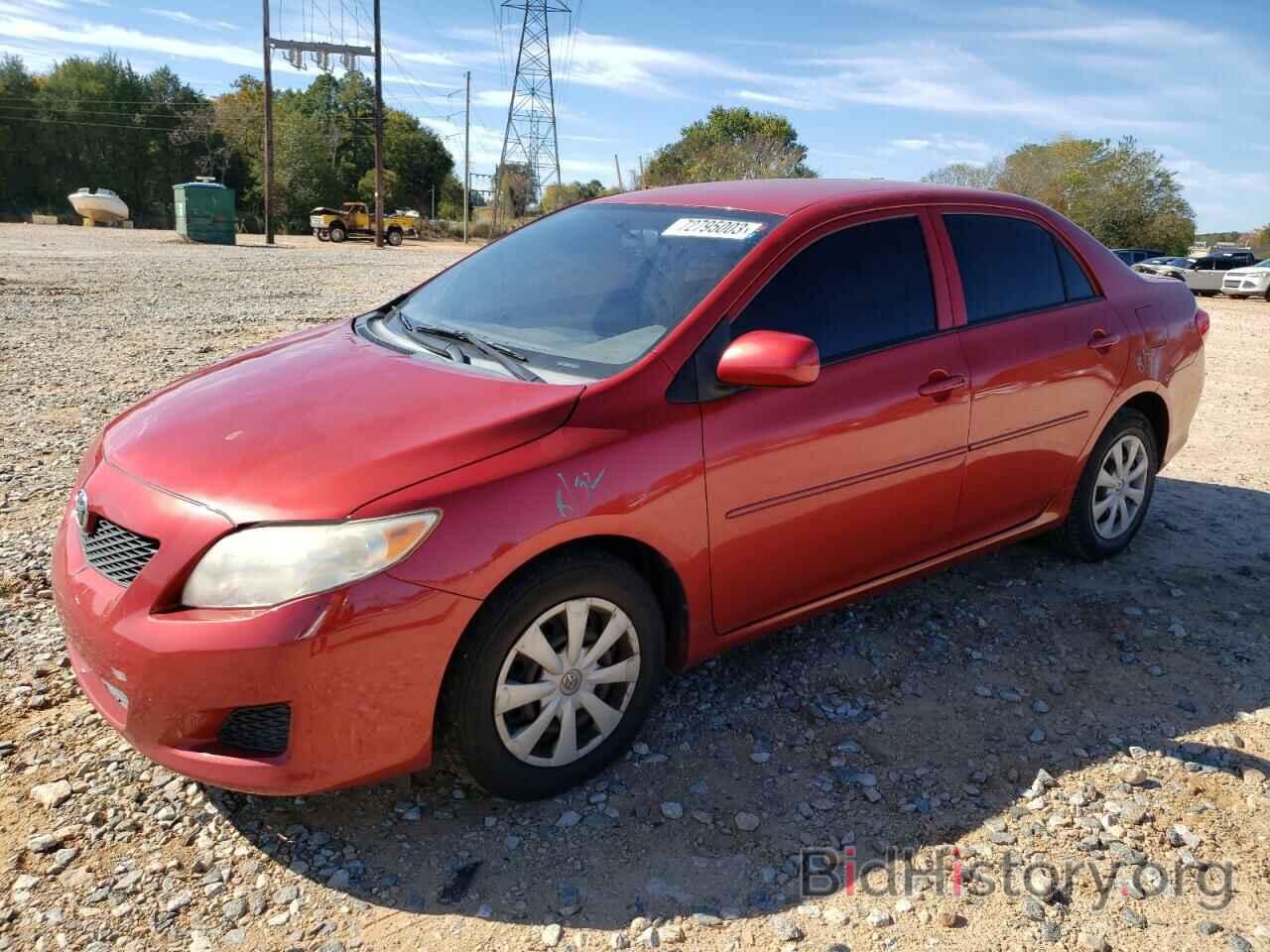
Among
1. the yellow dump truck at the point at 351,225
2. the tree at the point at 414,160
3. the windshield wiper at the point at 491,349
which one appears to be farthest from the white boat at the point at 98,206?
the windshield wiper at the point at 491,349

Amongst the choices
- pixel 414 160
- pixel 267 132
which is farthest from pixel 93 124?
pixel 267 132

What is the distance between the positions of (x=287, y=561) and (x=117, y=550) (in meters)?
0.58

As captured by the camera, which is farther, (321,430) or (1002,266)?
(1002,266)

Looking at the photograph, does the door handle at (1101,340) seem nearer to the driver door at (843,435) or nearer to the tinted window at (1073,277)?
the tinted window at (1073,277)

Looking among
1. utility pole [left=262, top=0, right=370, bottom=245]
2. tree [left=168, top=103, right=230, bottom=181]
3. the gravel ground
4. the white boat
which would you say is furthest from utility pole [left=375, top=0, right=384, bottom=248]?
the gravel ground

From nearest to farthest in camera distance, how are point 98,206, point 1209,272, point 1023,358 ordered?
Answer: point 1023,358, point 1209,272, point 98,206

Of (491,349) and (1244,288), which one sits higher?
(1244,288)

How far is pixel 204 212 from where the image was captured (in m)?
31.7

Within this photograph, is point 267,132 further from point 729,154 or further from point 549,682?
point 549,682

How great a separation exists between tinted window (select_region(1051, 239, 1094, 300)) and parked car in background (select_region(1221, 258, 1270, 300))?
26859mm

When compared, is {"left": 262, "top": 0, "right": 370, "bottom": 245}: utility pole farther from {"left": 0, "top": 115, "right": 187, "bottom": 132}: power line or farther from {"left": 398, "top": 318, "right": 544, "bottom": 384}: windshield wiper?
{"left": 398, "top": 318, "right": 544, "bottom": 384}: windshield wiper

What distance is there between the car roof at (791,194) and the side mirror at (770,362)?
73 centimetres

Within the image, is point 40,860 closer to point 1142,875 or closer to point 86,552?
point 86,552

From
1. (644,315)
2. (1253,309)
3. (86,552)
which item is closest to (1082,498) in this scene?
(644,315)
